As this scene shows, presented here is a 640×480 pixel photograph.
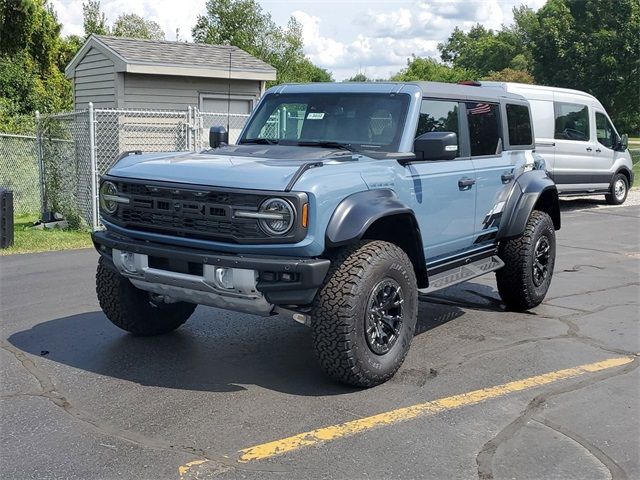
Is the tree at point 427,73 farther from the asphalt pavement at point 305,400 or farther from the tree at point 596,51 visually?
the asphalt pavement at point 305,400

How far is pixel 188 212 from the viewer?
14.8ft

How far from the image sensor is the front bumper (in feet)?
13.9

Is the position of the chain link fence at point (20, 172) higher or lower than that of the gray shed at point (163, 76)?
lower

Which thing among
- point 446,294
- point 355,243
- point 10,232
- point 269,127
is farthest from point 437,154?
point 10,232

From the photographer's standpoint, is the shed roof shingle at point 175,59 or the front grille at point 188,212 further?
the shed roof shingle at point 175,59

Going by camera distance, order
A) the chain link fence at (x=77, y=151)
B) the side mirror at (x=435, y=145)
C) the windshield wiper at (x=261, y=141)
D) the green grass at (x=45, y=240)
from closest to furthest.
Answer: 1. the side mirror at (x=435, y=145)
2. the windshield wiper at (x=261, y=141)
3. the green grass at (x=45, y=240)
4. the chain link fence at (x=77, y=151)

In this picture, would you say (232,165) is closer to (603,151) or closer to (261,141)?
(261,141)

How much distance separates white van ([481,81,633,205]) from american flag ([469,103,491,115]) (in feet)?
24.5

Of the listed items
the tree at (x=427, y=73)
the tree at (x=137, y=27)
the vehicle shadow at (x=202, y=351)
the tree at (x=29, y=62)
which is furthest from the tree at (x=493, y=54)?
the vehicle shadow at (x=202, y=351)

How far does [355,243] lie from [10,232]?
7.10m

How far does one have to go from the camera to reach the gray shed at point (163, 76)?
50.3 ft

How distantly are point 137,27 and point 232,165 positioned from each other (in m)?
45.2

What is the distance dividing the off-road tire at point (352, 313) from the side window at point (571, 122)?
11.5m

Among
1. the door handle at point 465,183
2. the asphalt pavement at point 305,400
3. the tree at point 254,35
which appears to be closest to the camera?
the asphalt pavement at point 305,400
